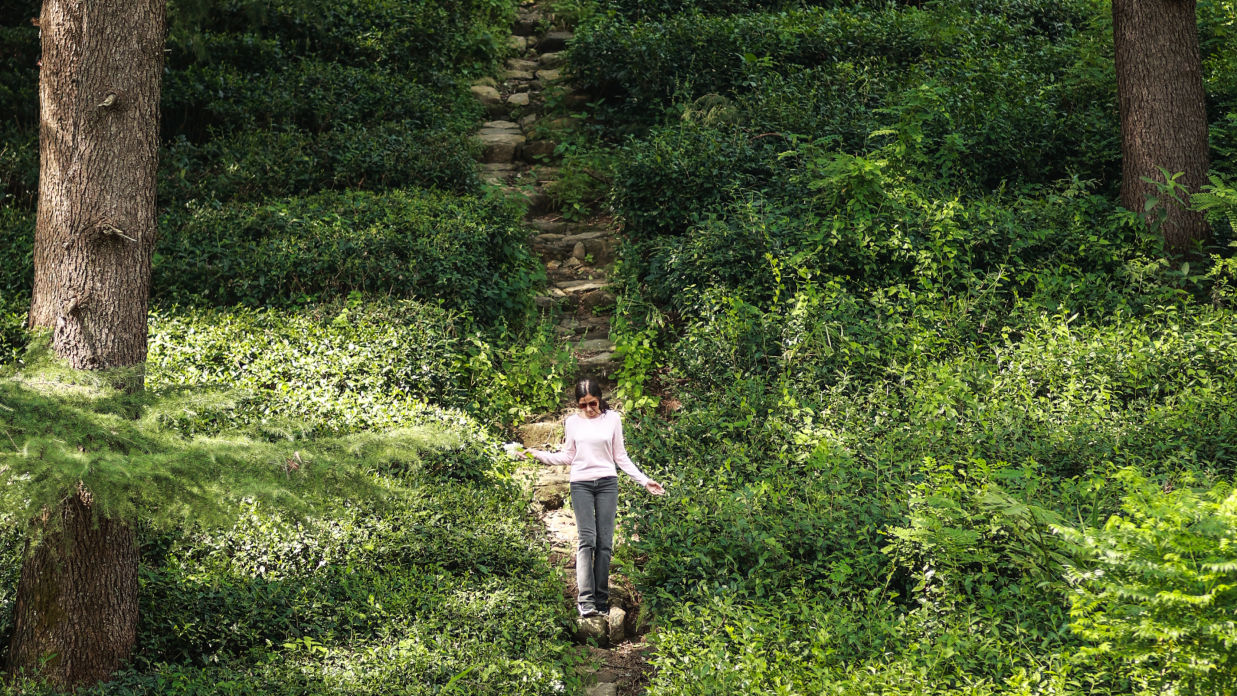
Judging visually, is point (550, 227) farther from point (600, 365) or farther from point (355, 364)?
point (355, 364)

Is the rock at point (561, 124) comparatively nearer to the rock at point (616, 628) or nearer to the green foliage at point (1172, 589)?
the rock at point (616, 628)

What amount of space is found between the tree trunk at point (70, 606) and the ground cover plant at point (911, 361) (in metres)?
3.09

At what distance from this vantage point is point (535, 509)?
7.49 metres

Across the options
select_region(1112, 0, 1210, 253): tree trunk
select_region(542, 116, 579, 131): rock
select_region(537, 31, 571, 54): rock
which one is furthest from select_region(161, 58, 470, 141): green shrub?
select_region(1112, 0, 1210, 253): tree trunk

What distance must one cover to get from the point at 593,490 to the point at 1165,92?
6907mm

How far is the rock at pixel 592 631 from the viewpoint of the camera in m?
6.18

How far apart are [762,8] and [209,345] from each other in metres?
9.82

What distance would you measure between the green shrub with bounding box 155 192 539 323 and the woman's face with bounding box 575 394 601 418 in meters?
3.04

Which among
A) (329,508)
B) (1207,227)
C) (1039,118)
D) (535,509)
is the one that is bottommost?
(535,509)

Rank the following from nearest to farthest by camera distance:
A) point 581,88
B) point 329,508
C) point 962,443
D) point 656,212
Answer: point 329,508 → point 962,443 → point 656,212 → point 581,88

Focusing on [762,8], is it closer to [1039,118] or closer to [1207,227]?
[1039,118]

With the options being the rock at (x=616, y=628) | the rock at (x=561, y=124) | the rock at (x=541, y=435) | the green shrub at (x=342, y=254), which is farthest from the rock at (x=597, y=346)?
the rock at (x=561, y=124)

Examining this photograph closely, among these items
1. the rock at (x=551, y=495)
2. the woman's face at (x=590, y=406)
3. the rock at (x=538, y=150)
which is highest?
the rock at (x=538, y=150)

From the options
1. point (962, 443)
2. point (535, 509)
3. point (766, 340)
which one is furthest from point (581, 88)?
point (962, 443)
